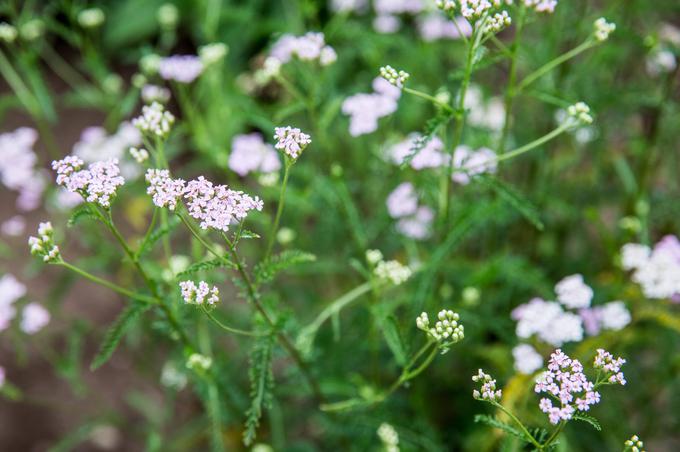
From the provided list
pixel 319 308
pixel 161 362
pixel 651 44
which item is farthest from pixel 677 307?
pixel 161 362

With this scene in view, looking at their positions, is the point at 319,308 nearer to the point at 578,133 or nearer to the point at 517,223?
the point at 517,223

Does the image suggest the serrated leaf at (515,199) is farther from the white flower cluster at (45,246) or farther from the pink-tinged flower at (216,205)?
the white flower cluster at (45,246)

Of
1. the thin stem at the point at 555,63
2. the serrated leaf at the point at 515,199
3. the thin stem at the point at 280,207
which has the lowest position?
the thin stem at the point at 280,207

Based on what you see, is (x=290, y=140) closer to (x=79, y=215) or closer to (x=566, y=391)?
(x=79, y=215)

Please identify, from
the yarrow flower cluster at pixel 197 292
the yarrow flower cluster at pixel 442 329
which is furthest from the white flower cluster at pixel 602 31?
the yarrow flower cluster at pixel 197 292

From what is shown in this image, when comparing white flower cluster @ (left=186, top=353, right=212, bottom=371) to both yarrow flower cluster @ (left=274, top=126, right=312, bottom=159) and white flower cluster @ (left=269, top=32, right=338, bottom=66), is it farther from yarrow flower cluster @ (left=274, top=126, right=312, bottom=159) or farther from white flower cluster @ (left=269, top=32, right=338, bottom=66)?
white flower cluster @ (left=269, top=32, right=338, bottom=66)

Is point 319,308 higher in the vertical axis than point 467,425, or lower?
higher
